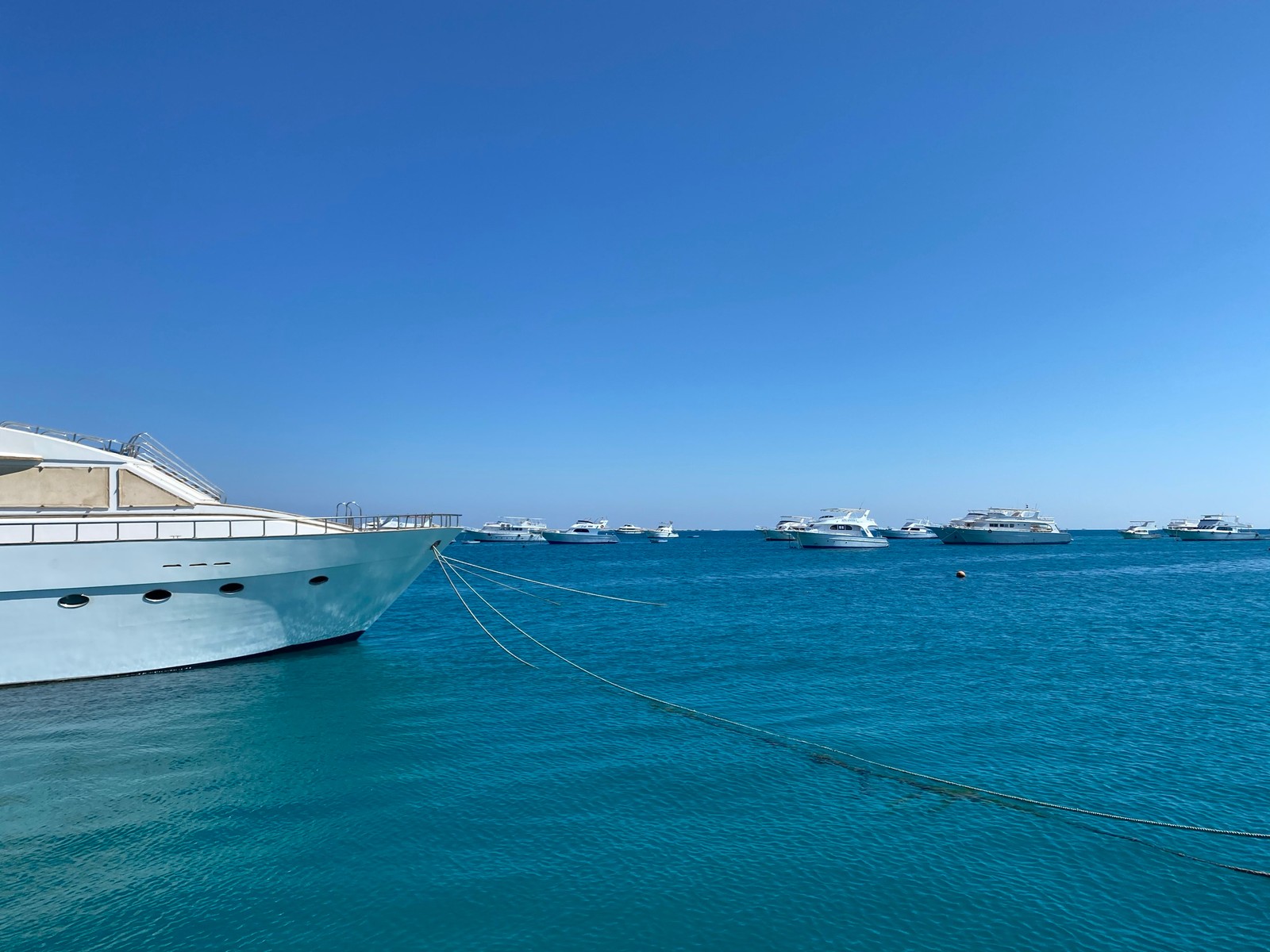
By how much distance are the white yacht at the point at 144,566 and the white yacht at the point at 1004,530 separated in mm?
122566

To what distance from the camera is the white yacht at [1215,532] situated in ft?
470

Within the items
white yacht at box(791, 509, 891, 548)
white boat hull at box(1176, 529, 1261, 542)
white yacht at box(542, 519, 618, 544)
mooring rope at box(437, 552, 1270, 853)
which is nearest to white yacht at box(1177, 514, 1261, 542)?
white boat hull at box(1176, 529, 1261, 542)

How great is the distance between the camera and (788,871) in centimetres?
895

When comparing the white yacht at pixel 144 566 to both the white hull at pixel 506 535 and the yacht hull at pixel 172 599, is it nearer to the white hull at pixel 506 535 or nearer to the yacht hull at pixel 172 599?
the yacht hull at pixel 172 599

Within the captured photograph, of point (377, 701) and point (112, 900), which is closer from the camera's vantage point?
point (112, 900)

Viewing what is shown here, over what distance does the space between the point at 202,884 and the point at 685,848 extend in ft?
21.1

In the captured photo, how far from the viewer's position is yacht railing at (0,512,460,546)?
17328 millimetres

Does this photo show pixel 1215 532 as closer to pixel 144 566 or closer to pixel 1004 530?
pixel 1004 530

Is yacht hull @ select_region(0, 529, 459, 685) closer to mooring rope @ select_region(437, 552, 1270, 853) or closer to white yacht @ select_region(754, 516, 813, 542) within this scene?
mooring rope @ select_region(437, 552, 1270, 853)

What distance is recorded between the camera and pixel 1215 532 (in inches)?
5615

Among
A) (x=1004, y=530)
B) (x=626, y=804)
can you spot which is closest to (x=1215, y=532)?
(x=1004, y=530)

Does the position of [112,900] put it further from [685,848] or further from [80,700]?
[80,700]

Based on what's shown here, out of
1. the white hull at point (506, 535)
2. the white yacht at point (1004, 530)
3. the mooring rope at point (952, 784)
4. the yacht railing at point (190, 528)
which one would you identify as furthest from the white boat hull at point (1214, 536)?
the yacht railing at point (190, 528)

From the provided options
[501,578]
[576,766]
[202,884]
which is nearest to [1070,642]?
[576,766]
